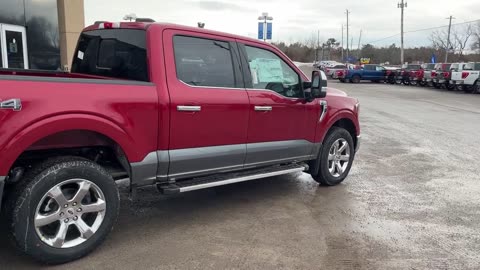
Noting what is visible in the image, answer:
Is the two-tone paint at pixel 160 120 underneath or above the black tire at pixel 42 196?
above

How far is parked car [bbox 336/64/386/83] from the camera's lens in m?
39.2

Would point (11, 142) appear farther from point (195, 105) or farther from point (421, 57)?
point (421, 57)

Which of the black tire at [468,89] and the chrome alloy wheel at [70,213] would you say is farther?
the black tire at [468,89]

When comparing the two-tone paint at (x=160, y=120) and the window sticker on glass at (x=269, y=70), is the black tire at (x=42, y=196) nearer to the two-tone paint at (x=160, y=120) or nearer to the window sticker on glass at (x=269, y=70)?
the two-tone paint at (x=160, y=120)

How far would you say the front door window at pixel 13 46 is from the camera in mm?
13506

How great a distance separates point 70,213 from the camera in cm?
367

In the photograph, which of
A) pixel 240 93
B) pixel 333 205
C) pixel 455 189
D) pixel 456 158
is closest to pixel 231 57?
pixel 240 93

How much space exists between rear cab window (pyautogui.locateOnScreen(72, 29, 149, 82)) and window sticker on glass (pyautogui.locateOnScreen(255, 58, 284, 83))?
1.41 metres

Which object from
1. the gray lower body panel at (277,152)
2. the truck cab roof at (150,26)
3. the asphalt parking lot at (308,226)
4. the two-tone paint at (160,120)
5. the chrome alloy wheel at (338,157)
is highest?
the truck cab roof at (150,26)

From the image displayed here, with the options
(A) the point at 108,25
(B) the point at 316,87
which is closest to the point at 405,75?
(B) the point at 316,87

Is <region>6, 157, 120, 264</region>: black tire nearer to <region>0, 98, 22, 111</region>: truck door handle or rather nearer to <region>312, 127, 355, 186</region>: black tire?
<region>0, 98, 22, 111</region>: truck door handle

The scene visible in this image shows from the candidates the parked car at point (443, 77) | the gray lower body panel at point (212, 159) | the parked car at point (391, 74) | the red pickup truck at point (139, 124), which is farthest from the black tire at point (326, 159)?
the parked car at point (391, 74)

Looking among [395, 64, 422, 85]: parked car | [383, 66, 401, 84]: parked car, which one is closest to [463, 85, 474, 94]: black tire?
[395, 64, 422, 85]: parked car

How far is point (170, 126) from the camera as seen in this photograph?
416cm
